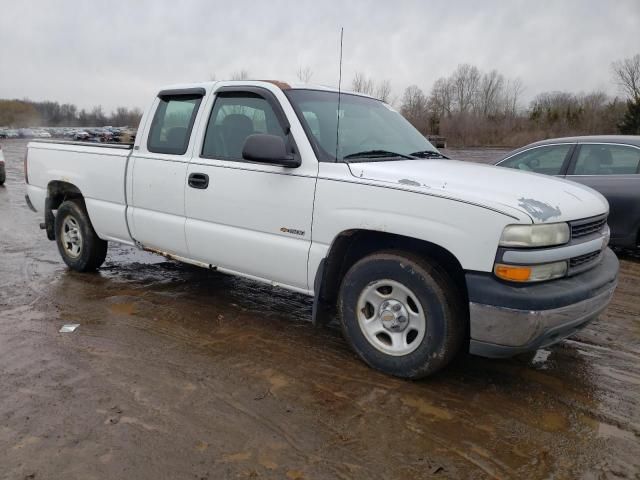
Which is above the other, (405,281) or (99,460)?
(405,281)

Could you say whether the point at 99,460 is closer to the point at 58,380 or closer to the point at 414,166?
the point at 58,380

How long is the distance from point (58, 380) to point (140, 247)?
6.16 feet

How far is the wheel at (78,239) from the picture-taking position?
5.60 m

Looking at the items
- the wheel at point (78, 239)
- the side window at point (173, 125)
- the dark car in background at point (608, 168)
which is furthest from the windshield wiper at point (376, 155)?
the dark car in background at point (608, 168)

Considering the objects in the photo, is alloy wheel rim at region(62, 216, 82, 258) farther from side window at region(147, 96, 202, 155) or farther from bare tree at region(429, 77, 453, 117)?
bare tree at region(429, 77, 453, 117)

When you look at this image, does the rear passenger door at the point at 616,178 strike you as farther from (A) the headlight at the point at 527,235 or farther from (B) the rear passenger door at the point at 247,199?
(B) the rear passenger door at the point at 247,199

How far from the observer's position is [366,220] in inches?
132

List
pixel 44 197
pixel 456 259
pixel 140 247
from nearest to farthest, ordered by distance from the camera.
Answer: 1. pixel 456 259
2. pixel 140 247
3. pixel 44 197

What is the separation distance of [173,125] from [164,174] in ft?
1.63

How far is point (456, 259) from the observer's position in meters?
3.20

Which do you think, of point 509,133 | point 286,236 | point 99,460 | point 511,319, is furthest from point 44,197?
point 509,133

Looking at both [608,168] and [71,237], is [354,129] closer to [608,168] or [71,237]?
[71,237]

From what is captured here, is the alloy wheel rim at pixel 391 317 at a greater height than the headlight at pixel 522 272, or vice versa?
the headlight at pixel 522 272

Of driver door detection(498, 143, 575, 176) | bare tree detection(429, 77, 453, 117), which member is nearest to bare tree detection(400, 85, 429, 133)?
bare tree detection(429, 77, 453, 117)
